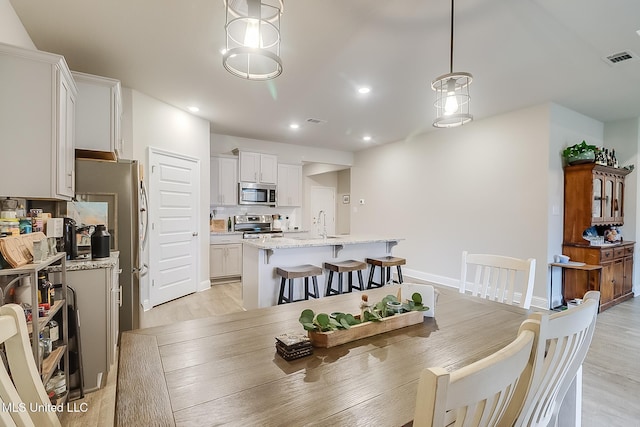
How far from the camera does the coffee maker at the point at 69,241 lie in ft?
7.18

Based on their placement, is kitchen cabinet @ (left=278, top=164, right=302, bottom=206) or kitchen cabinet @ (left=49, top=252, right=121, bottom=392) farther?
kitchen cabinet @ (left=278, top=164, right=302, bottom=206)

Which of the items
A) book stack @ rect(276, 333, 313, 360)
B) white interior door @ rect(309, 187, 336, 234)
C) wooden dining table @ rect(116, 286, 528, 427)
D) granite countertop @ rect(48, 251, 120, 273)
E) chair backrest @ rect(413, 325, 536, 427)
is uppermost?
white interior door @ rect(309, 187, 336, 234)

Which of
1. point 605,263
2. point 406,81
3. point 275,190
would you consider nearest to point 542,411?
point 406,81

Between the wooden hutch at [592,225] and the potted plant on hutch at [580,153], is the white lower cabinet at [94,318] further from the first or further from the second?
the potted plant on hutch at [580,153]

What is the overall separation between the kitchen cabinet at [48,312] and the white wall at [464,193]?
4929mm

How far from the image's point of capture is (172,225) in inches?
167

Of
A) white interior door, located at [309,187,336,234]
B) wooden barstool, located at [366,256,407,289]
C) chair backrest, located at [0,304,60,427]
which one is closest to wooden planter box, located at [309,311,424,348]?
chair backrest, located at [0,304,60,427]

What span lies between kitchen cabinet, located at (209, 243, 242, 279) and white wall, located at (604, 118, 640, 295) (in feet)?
20.5

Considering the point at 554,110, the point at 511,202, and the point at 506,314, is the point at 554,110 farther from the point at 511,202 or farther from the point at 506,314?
the point at 506,314

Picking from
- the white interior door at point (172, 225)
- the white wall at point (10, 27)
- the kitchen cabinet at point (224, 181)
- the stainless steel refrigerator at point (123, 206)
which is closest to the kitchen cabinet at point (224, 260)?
the white interior door at point (172, 225)

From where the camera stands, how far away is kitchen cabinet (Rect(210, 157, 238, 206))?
18.4ft

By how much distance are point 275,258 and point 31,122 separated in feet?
7.61

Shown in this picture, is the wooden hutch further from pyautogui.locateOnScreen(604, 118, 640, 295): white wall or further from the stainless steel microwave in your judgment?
the stainless steel microwave

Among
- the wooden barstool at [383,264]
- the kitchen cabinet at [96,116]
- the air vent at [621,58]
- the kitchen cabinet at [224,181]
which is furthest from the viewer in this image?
the kitchen cabinet at [224,181]
